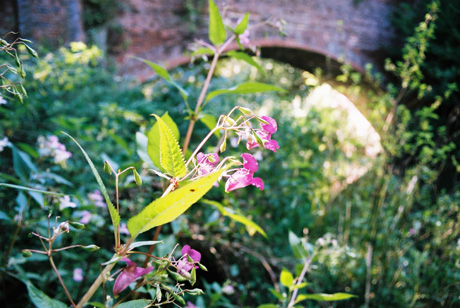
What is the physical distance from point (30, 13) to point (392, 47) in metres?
6.02

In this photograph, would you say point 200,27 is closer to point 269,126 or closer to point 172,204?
point 269,126

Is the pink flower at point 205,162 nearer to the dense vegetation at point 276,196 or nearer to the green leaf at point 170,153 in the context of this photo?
the green leaf at point 170,153

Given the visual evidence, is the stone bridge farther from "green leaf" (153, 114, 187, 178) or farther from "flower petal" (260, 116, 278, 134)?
"green leaf" (153, 114, 187, 178)

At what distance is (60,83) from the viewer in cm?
261

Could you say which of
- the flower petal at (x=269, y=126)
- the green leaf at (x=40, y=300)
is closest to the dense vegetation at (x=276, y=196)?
the green leaf at (x=40, y=300)

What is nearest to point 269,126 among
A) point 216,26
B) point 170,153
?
point 170,153

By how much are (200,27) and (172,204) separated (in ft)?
17.9

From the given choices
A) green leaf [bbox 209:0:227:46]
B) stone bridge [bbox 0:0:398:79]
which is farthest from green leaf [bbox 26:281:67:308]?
stone bridge [bbox 0:0:398:79]

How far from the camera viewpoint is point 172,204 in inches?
16.1

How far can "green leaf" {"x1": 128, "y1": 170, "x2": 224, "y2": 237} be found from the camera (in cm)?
38

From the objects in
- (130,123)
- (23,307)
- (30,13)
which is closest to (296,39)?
(30,13)

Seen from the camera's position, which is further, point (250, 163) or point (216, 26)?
point (216, 26)

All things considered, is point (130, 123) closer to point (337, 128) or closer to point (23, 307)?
point (23, 307)

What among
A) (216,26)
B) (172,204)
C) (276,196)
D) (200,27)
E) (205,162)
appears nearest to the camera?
(172,204)
